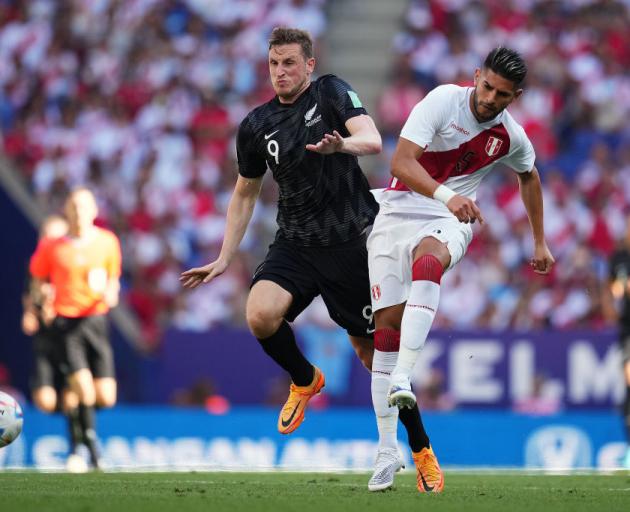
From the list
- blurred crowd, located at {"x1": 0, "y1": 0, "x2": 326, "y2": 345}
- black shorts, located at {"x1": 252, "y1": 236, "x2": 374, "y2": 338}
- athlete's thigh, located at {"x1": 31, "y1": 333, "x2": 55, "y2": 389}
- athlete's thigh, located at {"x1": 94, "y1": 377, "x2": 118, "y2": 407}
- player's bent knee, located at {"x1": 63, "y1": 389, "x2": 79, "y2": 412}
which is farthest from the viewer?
blurred crowd, located at {"x1": 0, "y1": 0, "x2": 326, "y2": 345}

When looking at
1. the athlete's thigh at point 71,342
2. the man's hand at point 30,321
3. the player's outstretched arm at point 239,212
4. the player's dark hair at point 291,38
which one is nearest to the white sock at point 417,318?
the player's outstretched arm at point 239,212

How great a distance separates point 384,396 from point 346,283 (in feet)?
2.34

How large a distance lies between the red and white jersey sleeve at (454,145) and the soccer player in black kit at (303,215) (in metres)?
0.33

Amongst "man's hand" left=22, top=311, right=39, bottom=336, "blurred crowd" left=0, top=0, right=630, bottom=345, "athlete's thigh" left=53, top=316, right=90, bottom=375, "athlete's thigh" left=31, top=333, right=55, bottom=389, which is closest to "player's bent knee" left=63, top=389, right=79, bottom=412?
"athlete's thigh" left=53, top=316, right=90, bottom=375

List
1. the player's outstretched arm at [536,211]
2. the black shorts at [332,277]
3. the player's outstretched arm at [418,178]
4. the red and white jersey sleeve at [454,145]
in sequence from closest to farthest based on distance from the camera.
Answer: the player's outstretched arm at [418,178] → the red and white jersey sleeve at [454,145] → the black shorts at [332,277] → the player's outstretched arm at [536,211]

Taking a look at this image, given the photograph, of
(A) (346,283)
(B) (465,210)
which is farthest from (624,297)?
(B) (465,210)

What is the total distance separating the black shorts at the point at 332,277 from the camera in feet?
26.1

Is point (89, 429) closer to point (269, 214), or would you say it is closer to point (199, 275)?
point (199, 275)

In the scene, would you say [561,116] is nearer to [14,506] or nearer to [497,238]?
[497,238]

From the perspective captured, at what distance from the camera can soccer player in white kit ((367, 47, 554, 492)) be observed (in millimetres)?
7281

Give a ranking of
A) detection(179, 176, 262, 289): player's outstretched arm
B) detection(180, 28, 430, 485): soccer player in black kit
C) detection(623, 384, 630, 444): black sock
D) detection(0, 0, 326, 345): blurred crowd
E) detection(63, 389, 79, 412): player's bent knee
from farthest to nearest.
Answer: detection(0, 0, 326, 345): blurred crowd < detection(623, 384, 630, 444): black sock < detection(63, 389, 79, 412): player's bent knee < detection(179, 176, 262, 289): player's outstretched arm < detection(180, 28, 430, 485): soccer player in black kit

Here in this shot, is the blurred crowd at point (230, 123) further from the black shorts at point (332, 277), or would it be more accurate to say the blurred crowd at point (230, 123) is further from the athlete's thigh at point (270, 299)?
the athlete's thigh at point (270, 299)

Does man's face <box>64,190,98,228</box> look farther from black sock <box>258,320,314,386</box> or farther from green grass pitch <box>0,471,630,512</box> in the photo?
black sock <box>258,320,314,386</box>

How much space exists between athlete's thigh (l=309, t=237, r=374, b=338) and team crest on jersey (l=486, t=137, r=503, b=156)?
3.25 feet
